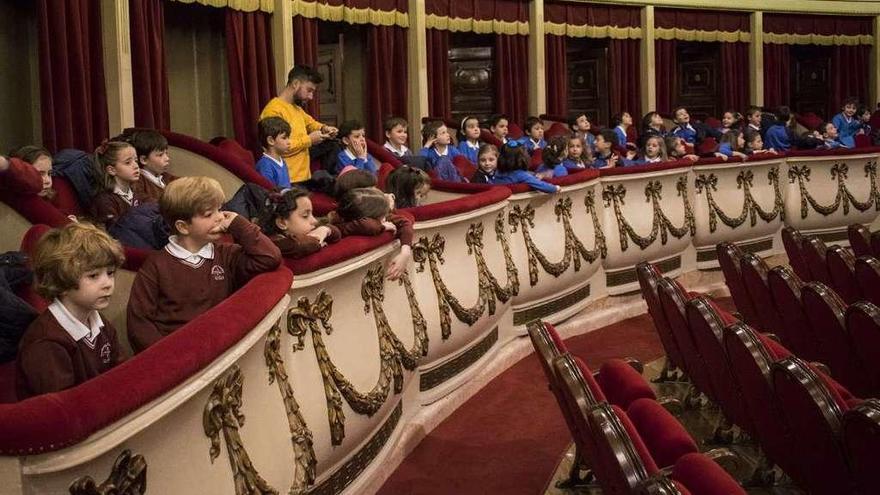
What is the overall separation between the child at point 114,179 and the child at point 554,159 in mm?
2617

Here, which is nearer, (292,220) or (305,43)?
(292,220)

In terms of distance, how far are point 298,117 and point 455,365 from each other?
5.18 feet

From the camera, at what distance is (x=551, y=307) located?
5113mm

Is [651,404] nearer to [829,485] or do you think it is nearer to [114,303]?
[829,485]

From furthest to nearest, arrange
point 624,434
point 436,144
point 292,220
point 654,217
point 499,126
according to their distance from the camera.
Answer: point 499,126 < point 654,217 < point 436,144 < point 292,220 < point 624,434

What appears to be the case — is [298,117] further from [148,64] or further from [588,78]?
[588,78]

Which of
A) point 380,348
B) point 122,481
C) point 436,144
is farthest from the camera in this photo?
point 436,144

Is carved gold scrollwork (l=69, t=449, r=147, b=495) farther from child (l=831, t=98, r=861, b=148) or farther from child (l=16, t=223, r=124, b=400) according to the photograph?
child (l=831, t=98, r=861, b=148)

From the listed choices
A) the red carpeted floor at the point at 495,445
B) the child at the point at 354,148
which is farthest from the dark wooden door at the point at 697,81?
the red carpeted floor at the point at 495,445

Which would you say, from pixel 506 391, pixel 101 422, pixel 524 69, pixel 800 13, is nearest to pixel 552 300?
pixel 506 391

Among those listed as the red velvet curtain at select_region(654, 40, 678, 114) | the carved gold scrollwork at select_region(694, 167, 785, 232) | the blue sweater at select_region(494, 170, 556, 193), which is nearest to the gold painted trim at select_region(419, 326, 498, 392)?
the blue sweater at select_region(494, 170, 556, 193)

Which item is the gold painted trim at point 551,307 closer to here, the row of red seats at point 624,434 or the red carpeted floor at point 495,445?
the red carpeted floor at point 495,445

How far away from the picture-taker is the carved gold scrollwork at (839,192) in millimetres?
7215

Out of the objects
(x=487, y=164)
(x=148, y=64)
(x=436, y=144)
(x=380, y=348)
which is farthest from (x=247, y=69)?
(x=380, y=348)
